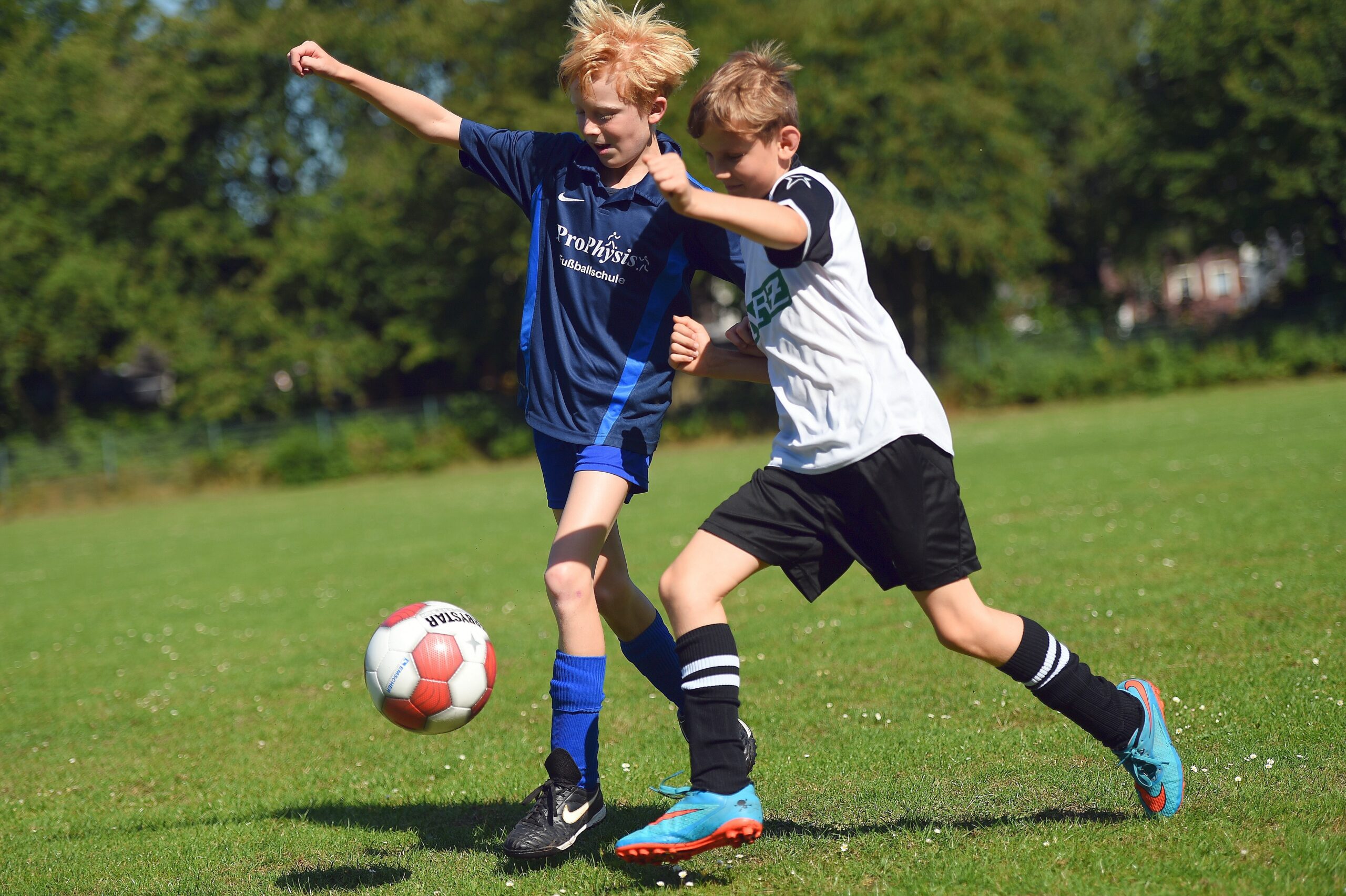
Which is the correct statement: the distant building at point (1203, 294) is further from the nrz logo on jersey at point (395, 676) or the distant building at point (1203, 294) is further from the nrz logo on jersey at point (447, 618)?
the nrz logo on jersey at point (395, 676)

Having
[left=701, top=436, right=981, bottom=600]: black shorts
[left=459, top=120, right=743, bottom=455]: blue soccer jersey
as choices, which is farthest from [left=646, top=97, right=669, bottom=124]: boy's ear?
[left=701, top=436, right=981, bottom=600]: black shorts

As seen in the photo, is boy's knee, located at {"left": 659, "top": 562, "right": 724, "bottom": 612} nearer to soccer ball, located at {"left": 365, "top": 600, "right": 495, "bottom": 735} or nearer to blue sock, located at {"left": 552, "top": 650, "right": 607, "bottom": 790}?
blue sock, located at {"left": 552, "top": 650, "right": 607, "bottom": 790}

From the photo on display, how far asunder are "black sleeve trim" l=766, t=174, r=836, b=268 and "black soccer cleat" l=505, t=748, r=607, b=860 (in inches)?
67.9

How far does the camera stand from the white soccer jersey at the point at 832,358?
130 inches

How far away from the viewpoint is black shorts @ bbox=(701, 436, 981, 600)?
10.9 feet

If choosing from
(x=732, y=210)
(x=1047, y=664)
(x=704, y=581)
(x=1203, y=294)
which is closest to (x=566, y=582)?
(x=704, y=581)

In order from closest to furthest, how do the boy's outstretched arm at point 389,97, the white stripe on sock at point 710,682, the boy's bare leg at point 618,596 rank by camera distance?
the white stripe on sock at point 710,682
the boy's outstretched arm at point 389,97
the boy's bare leg at point 618,596

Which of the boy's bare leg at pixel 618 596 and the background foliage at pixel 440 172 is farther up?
the background foliage at pixel 440 172

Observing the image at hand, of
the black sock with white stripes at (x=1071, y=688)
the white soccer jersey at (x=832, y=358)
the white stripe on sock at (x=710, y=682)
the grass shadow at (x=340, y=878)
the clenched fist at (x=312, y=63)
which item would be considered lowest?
the grass shadow at (x=340, y=878)

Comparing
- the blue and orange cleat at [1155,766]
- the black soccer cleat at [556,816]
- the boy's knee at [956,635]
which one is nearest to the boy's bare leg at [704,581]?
the boy's knee at [956,635]

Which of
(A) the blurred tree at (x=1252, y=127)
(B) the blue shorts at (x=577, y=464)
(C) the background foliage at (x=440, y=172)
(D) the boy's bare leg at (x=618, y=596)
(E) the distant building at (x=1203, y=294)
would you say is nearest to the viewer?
(B) the blue shorts at (x=577, y=464)

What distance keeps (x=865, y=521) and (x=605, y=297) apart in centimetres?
116

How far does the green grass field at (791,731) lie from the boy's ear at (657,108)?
2351mm

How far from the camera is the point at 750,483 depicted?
11.6ft
